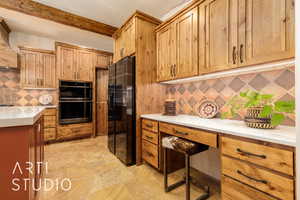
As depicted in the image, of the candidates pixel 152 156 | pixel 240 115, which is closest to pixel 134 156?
pixel 152 156

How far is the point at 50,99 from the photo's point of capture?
144 inches

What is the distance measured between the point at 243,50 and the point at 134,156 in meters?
2.12

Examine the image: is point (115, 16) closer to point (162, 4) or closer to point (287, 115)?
point (162, 4)

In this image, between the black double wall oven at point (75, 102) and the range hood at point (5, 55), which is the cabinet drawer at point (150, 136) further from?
the range hood at point (5, 55)

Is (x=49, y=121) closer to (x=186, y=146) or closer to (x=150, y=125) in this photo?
(x=150, y=125)

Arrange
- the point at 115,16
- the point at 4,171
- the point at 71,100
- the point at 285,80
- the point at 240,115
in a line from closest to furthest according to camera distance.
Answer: the point at 4,171
the point at 285,80
the point at 240,115
the point at 115,16
the point at 71,100

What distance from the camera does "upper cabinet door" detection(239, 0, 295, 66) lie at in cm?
99

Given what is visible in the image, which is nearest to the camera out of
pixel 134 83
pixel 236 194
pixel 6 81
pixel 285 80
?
pixel 236 194

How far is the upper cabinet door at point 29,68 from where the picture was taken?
3242mm

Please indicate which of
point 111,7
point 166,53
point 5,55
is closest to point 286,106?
point 166,53

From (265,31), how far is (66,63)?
4.13 m

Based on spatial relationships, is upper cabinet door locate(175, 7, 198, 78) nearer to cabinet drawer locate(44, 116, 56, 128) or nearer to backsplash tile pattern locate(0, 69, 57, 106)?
cabinet drawer locate(44, 116, 56, 128)

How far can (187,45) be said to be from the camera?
180 cm

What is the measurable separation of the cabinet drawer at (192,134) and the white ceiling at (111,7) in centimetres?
226
